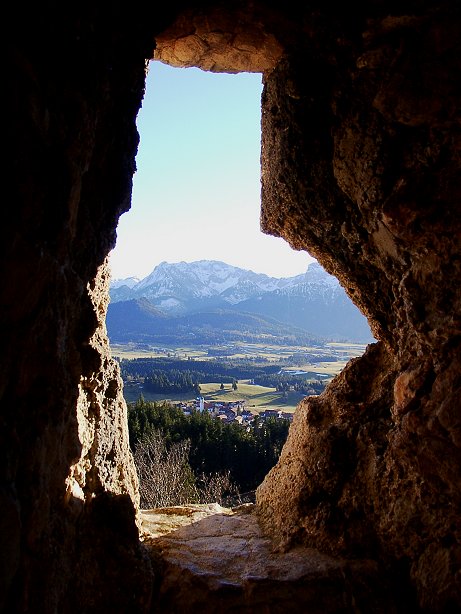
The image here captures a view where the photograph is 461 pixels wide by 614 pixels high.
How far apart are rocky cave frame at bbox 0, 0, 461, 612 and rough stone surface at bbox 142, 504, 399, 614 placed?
244mm

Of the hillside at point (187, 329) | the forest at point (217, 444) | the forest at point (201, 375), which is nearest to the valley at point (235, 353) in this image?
the forest at point (201, 375)

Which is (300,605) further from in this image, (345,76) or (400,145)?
(345,76)

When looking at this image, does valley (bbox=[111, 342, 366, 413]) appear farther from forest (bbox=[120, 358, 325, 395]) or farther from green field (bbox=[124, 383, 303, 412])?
forest (bbox=[120, 358, 325, 395])

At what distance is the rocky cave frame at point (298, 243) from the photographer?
125 inches

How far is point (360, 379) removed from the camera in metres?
6.16

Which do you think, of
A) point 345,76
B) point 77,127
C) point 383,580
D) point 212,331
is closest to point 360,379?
point 383,580

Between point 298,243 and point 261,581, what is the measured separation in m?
4.17

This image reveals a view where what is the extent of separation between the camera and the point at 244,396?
7206 cm

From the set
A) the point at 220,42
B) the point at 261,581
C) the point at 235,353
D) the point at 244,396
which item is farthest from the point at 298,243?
the point at 235,353

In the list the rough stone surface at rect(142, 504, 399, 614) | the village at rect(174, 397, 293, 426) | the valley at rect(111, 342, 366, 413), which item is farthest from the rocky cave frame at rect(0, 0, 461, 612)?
the village at rect(174, 397, 293, 426)

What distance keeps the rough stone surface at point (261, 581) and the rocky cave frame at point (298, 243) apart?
244mm

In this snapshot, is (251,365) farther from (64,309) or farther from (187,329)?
(64,309)

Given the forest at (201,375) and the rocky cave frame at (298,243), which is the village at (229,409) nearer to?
the forest at (201,375)

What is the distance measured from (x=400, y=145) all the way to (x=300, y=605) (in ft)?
15.6
